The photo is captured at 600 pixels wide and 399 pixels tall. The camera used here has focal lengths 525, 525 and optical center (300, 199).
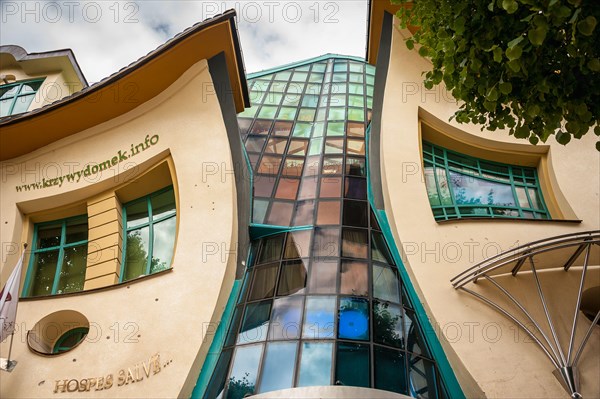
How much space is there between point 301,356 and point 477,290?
11.3ft

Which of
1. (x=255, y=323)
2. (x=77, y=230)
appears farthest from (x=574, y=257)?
(x=77, y=230)

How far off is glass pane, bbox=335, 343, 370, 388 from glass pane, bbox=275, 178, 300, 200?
13.9 feet

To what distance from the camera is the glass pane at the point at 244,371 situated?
7.86 metres

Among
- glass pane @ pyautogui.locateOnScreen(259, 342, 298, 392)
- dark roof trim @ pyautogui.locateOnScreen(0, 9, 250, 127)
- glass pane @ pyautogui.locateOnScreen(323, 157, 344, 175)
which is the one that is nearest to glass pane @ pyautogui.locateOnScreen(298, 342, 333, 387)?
glass pane @ pyautogui.locateOnScreen(259, 342, 298, 392)

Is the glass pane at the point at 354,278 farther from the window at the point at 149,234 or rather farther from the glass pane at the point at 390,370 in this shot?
the window at the point at 149,234

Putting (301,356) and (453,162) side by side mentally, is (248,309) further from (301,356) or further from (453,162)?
(453,162)

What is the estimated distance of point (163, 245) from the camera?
11312 mm

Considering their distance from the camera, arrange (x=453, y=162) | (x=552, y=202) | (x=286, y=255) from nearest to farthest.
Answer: (x=286, y=255) → (x=552, y=202) → (x=453, y=162)

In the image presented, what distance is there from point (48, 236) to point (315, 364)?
820 cm

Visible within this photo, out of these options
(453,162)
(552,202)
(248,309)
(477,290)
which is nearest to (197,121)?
(248,309)

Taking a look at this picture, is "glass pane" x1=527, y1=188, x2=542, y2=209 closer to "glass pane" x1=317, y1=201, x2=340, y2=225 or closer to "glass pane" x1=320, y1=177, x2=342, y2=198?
"glass pane" x1=320, y1=177, x2=342, y2=198

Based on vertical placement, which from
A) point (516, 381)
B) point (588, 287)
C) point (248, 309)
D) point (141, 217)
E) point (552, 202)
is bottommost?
point (516, 381)

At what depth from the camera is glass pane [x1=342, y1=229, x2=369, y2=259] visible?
9.88 m

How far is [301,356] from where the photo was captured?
8055 mm
